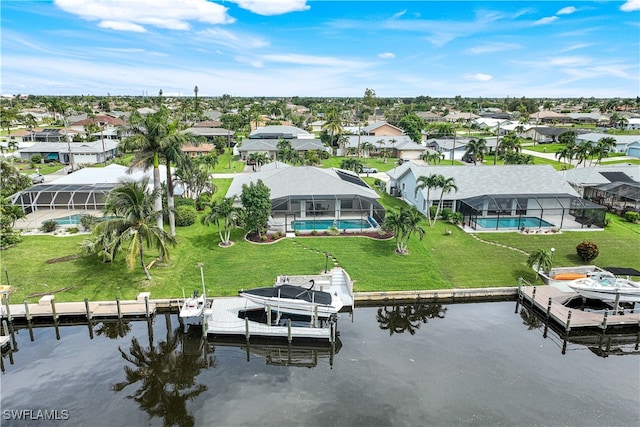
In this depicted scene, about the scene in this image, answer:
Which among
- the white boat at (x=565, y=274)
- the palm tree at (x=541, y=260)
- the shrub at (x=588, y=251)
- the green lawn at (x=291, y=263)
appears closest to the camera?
the green lawn at (x=291, y=263)

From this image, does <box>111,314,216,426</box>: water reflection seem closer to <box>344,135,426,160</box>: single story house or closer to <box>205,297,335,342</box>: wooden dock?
<box>205,297,335,342</box>: wooden dock

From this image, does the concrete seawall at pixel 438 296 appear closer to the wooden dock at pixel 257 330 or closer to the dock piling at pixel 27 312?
the wooden dock at pixel 257 330

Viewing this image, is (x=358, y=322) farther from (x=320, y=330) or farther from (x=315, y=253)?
(x=315, y=253)

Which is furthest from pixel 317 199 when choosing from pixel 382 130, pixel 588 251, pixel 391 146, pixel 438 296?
pixel 382 130

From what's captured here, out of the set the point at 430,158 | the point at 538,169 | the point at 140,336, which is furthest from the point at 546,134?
the point at 140,336

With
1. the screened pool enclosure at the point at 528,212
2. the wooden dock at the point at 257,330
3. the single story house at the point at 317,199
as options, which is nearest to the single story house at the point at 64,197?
the single story house at the point at 317,199

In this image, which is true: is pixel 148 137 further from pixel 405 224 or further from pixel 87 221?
pixel 405 224

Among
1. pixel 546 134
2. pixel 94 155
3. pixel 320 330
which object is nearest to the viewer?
pixel 320 330
